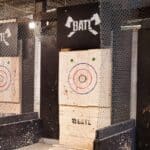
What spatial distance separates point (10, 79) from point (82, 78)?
3.76 feet

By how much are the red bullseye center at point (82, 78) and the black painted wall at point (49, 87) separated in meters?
0.52

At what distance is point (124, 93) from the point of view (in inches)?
123

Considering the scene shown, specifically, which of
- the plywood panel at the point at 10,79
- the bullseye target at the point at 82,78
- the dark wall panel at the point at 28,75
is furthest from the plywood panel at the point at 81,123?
the plywood panel at the point at 10,79

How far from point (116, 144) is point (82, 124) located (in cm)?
57

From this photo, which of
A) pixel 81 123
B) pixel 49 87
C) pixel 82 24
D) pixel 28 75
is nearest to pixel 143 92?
pixel 81 123

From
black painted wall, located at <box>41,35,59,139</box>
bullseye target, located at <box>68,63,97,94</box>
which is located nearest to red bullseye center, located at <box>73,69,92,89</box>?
bullseye target, located at <box>68,63,97,94</box>

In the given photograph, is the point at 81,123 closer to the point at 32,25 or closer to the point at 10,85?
the point at 10,85

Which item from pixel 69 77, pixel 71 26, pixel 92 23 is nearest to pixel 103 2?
pixel 92 23

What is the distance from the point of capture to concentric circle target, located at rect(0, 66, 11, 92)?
3.87 m

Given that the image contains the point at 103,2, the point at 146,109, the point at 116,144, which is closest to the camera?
the point at 116,144

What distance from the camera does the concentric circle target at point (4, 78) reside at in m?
3.87

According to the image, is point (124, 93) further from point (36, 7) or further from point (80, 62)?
point (36, 7)

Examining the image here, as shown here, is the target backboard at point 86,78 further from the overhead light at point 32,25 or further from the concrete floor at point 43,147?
the overhead light at point 32,25

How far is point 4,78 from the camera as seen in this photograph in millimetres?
3889
